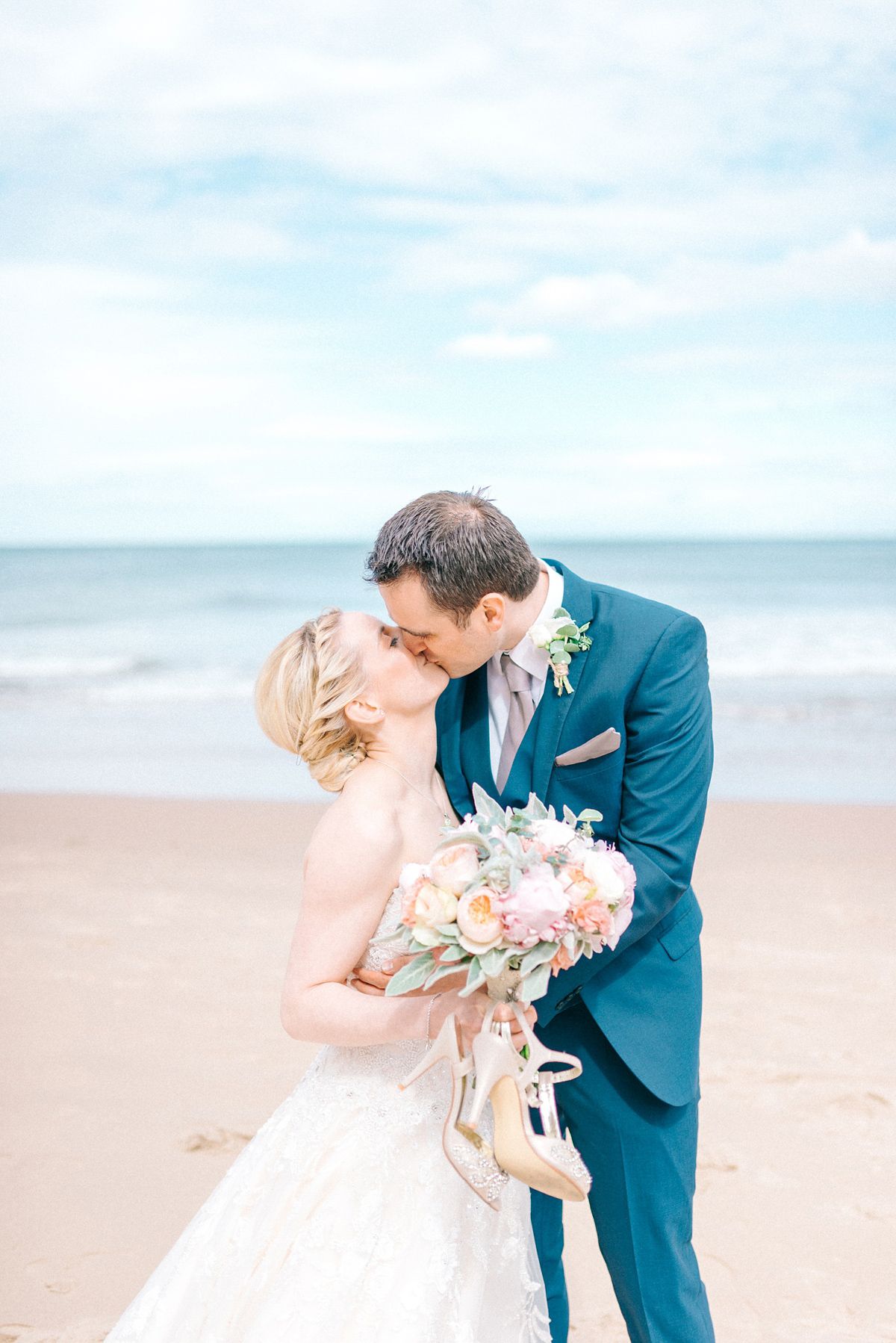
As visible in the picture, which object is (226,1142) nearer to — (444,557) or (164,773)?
(444,557)

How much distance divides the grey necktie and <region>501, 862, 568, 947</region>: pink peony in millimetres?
797

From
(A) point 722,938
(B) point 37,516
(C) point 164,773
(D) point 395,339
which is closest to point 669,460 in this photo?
(D) point 395,339

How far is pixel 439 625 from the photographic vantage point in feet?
8.00

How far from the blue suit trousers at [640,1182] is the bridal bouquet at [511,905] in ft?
2.14

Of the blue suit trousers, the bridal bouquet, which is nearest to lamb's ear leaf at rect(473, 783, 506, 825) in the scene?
the bridal bouquet

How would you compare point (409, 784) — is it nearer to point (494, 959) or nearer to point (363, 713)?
point (363, 713)

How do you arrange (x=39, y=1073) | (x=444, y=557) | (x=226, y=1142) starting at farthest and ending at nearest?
(x=39, y=1073)
(x=226, y=1142)
(x=444, y=557)

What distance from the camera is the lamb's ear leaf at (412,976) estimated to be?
6.57ft

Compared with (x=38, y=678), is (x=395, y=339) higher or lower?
higher

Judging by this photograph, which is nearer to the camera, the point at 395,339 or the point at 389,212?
the point at 389,212

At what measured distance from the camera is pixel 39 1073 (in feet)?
16.5

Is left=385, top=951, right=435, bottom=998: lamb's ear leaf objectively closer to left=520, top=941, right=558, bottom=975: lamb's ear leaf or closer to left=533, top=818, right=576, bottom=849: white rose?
left=520, top=941, right=558, bottom=975: lamb's ear leaf

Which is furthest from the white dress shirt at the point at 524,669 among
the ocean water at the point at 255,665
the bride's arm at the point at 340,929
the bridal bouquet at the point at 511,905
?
the ocean water at the point at 255,665

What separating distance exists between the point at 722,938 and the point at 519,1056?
4761 mm
